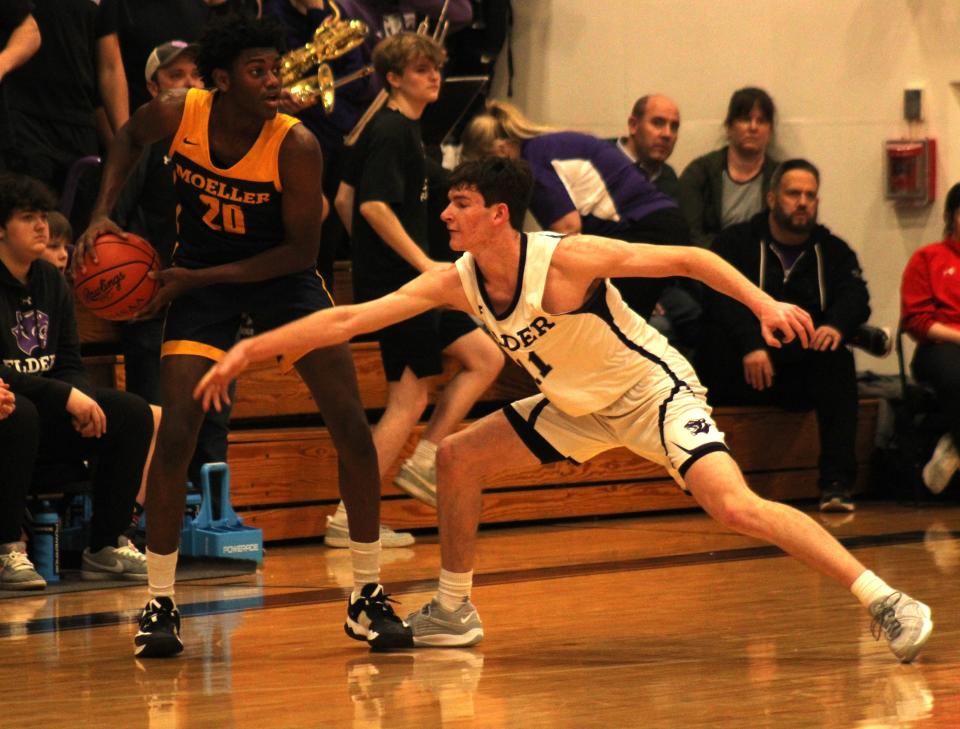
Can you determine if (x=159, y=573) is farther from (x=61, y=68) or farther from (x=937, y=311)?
(x=937, y=311)

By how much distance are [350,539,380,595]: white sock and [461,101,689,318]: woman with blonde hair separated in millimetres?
2881

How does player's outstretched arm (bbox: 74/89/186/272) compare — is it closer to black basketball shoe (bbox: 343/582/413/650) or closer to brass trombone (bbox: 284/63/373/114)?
black basketball shoe (bbox: 343/582/413/650)

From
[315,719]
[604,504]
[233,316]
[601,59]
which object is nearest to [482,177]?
Result: [233,316]

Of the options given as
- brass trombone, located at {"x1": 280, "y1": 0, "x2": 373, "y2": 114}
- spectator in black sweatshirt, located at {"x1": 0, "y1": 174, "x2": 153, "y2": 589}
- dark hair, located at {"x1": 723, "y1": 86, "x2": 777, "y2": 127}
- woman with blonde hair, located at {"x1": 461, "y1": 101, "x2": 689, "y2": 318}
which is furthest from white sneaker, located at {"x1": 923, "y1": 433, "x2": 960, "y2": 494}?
spectator in black sweatshirt, located at {"x1": 0, "y1": 174, "x2": 153, "y2": 589}

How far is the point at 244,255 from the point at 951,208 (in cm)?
443

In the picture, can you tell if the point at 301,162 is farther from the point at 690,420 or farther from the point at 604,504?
the point at 604,504

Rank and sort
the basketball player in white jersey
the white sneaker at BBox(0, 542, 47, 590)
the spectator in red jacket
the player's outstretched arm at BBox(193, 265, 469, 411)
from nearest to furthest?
the player's outstretched arm at BBox(193, 265, 469, 411) → the basketball player in white jersey → the white sneaker at BBox(0, 542, 47, 590) → the spectator in red jacket

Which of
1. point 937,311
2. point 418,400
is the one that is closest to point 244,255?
point 418,400

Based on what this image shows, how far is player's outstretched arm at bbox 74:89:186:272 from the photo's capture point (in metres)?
4.63

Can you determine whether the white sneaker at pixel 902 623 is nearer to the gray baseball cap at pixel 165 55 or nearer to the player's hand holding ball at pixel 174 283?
the player's hand holding ball at pixel 174 283

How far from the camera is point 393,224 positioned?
6.76 m

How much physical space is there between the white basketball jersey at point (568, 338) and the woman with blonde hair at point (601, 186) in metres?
2.80

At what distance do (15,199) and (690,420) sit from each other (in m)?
2.89

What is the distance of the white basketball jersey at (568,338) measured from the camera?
4.30 metres
